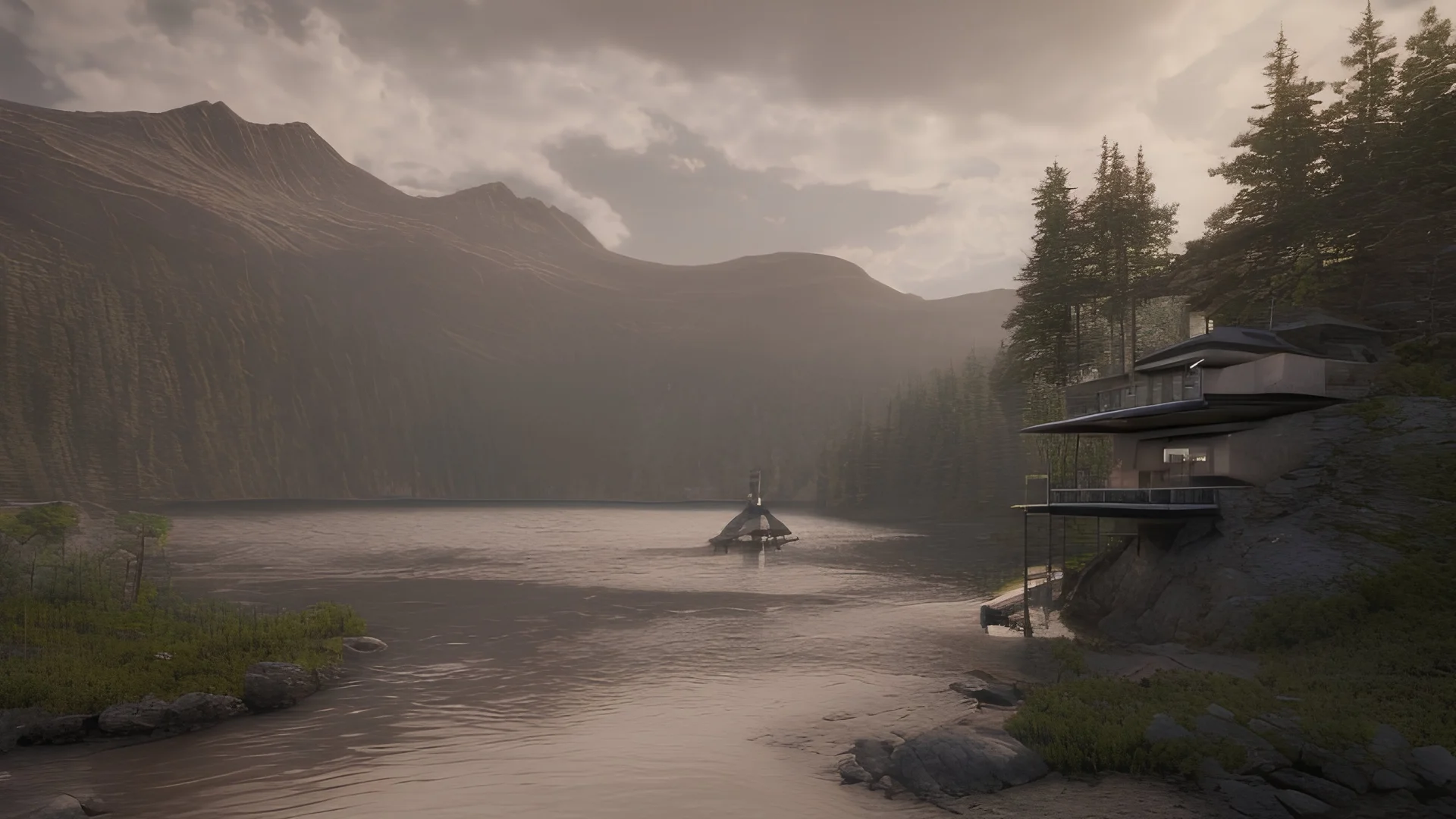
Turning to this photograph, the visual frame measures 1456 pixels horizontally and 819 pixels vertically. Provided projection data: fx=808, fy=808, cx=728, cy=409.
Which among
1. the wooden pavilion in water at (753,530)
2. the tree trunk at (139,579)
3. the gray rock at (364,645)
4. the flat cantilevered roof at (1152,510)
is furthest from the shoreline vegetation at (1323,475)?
the tree trunk at (139,579)

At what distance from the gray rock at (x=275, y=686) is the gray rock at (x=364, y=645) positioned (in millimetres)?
7141

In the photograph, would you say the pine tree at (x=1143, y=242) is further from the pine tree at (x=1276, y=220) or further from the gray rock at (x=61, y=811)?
the gray rock at (x=61, y=811)

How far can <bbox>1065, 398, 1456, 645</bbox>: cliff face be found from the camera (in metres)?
27.9

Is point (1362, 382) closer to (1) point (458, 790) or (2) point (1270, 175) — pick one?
(2) point (1270, 175)

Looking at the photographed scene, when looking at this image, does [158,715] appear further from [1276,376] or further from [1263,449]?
[1276,376]

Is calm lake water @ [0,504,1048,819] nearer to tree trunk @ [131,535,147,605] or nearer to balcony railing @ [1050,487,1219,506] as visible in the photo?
balcony railing @ [1050,487,1219,506]

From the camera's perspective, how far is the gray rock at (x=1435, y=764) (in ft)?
55.5

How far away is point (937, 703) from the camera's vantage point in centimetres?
2666

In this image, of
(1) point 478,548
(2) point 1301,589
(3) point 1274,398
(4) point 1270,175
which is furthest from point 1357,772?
(1) point 478,548

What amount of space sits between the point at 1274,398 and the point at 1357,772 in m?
18.4

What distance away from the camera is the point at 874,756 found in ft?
69.2

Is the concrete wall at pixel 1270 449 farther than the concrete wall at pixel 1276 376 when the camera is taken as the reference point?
Yes

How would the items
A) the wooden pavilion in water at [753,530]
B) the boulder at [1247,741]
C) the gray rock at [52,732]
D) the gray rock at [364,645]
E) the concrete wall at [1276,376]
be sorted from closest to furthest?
the boulder at [1247,741]
the gray rock at [52,732]
the concrete wall at [1276,376]
the gray rock at [364,645]
the wooden pavilion in water at [753,530]

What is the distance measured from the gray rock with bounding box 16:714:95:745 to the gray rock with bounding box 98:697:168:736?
602 millimetres
